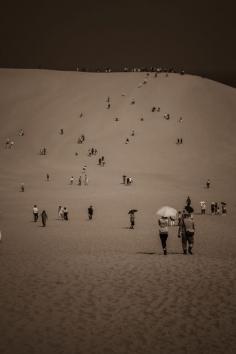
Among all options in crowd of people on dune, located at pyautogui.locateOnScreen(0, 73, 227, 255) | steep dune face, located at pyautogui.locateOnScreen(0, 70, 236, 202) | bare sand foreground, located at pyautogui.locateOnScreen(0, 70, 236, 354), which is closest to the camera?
bare sand foreground, located at pyautogui.locateOnScreen(0, 70, 236, 354)

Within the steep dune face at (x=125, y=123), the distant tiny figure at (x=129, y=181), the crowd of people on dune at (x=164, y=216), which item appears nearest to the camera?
the crowd of people on dune at (x=164, y=216)

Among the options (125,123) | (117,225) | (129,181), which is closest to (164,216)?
(117,225)

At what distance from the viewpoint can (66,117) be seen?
259 ft

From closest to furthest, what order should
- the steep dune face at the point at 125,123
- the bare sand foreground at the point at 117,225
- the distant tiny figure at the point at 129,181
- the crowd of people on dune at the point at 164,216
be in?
the bare sand foreground at the point at 117,225
the crowd of people on dune at the point at 164,216
the distant tiny figure at the point at 129,181
the steep dune face at the point at 125,123

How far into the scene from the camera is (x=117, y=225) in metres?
26.6

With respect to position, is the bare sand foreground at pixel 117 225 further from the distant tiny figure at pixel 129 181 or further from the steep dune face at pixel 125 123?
the distant tiny figure at pixel 129 181

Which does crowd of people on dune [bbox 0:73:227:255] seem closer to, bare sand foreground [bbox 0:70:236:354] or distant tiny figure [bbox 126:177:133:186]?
distant tiny figure [bbox 126:177:133:186]

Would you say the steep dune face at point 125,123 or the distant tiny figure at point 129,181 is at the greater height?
the steep dune face at point 125,123

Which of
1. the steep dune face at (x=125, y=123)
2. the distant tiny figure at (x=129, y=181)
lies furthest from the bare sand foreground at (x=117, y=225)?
the distant tiny figure at (x=129, y=181)

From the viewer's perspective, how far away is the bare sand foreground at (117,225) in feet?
28.5

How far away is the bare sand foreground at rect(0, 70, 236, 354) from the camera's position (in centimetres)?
870

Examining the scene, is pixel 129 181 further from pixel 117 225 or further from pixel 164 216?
pixel 164 216

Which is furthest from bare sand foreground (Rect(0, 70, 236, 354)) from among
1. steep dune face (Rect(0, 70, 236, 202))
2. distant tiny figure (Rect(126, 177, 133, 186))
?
distant tiny figure (Rect(126, 177, 133, 186))

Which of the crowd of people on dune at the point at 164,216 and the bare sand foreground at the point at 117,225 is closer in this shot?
the bare sand foreground at the point at 117,225
